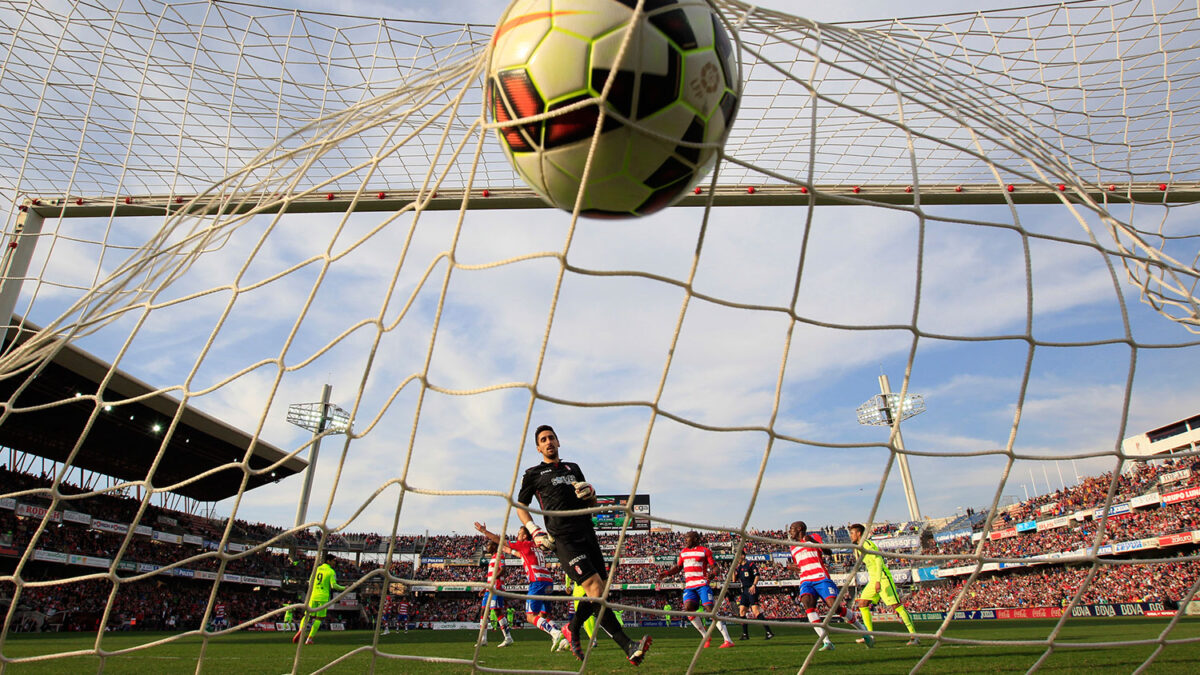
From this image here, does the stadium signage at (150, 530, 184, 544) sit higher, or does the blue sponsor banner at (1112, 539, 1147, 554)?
the blue sponsor banner at (1112, 539, 1147, 554)

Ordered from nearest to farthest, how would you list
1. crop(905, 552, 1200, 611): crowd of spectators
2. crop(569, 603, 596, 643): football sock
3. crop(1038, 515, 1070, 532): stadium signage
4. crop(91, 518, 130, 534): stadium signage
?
1. crop(569, 603, 596, 643): football sock
2. crop(905, 552, 1200, 611): crowd of spectators
3. crop(91, 518, 130, 534): stadium signage
4. crop(1038, 515, 1070, 532): stadium signage

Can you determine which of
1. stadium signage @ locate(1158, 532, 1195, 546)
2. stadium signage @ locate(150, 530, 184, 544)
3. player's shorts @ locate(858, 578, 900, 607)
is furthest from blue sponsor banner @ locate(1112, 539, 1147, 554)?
stadium signage @ locate(150, 530, 184, 544)

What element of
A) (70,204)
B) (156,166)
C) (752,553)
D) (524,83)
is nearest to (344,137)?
(524,83)

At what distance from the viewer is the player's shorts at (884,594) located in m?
6.98

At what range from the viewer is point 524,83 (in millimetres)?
2520

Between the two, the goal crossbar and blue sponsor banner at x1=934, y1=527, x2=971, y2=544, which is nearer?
the goal crossbar

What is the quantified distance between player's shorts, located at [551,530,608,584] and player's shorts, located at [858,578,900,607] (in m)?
4.07

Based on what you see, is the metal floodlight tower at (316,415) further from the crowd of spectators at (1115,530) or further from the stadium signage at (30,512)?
the crowd of spectators at (1115,530)

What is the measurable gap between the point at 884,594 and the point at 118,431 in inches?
939

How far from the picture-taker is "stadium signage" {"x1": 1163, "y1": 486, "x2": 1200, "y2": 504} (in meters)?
23.4

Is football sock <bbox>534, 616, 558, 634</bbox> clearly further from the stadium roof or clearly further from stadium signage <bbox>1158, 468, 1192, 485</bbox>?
stadium signage <bbox>1158, 468, 1192, 485</bbox>

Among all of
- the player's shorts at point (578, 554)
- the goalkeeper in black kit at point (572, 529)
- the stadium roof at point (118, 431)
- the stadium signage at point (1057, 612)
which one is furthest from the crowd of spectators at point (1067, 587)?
the stadium roof at point (118, 431)

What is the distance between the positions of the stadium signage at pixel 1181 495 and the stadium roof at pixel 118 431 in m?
30.7

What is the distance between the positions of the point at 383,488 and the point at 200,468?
29.4 meters
